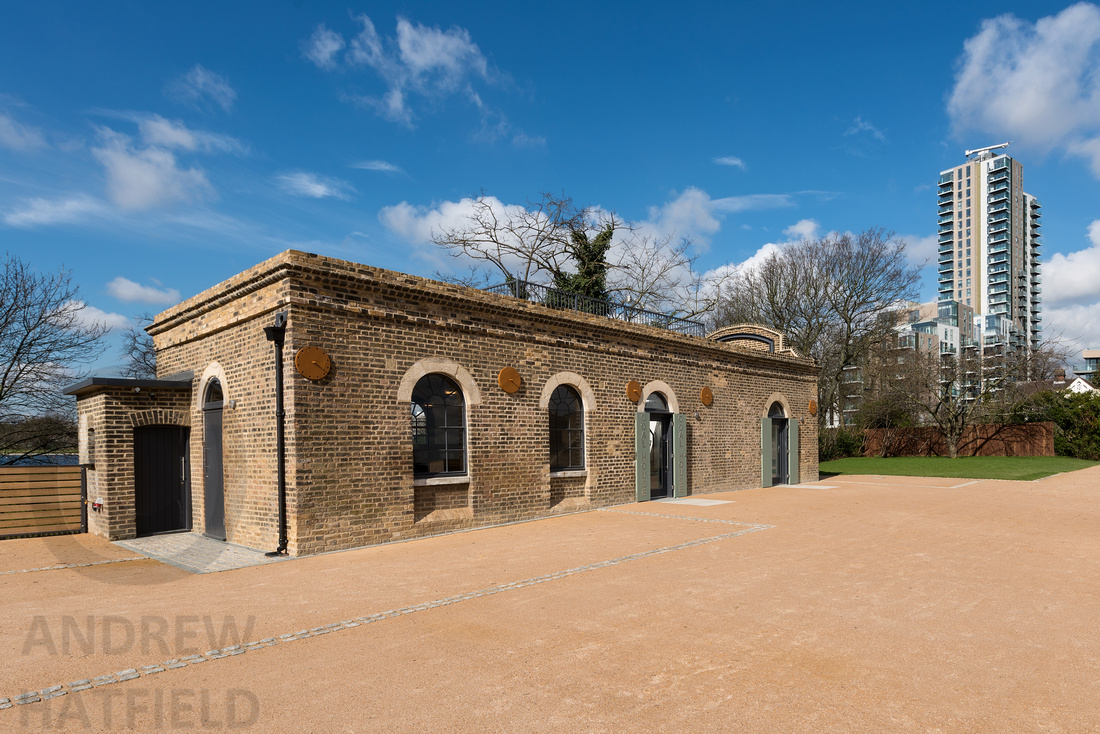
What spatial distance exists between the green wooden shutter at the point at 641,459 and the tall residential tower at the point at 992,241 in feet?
394

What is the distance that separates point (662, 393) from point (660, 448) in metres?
1.35

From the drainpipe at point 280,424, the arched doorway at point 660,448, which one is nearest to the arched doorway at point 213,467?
the drainpipe at point 280,424

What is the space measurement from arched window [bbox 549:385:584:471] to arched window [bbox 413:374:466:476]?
2.32 m

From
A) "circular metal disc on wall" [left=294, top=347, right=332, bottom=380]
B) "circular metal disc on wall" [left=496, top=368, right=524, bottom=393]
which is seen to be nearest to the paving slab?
"circular metal disc on wall" [left=294, top=347, right=332, bottom=380]

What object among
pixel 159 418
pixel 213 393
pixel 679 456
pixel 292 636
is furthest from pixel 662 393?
pixel 292 636

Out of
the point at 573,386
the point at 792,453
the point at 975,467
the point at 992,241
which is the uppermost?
the point at 992,241

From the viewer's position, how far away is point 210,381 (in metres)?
10.7

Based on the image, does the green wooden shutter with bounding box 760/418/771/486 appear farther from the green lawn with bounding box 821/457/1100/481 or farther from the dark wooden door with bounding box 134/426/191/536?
the dark wooden door with bounding box 134/426/191/536

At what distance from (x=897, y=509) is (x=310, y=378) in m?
11.9

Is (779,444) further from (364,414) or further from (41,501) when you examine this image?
(41,501)

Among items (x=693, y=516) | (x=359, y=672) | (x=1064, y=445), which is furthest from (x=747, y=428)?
(x=1064, y=445)

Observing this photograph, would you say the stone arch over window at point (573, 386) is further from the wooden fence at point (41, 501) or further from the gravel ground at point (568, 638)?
the wooden fence at point (41, 501)

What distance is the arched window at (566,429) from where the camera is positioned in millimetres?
12633

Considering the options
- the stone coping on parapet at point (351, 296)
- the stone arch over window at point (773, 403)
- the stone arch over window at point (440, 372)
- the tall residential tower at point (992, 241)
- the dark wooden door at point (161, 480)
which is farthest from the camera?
the tall residential tower at point (992, 241)
